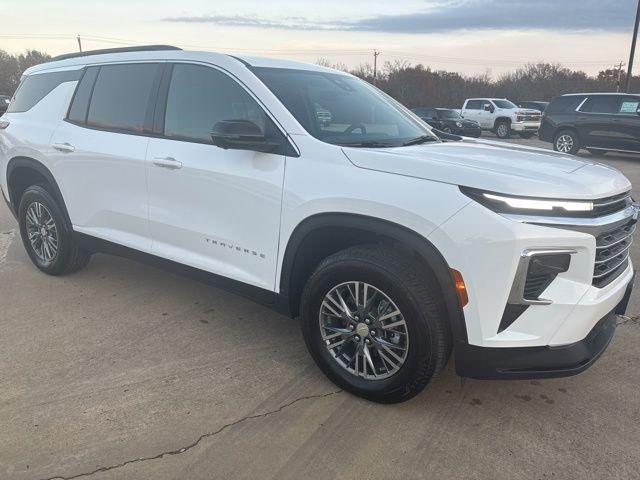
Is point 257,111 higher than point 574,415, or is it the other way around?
point 257,111

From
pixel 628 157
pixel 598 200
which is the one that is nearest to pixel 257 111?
pixel 598 200

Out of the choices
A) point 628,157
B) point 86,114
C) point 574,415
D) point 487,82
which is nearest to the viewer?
point 574,415

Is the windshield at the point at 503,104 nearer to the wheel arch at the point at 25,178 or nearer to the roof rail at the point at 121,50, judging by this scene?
the roof rail at the point at 121,50

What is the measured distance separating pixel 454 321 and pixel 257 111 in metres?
1.70

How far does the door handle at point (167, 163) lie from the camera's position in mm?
3594

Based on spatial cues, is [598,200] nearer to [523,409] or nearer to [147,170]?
[523,409]

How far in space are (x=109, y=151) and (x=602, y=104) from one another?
14248mm

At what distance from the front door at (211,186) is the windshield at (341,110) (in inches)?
9.1

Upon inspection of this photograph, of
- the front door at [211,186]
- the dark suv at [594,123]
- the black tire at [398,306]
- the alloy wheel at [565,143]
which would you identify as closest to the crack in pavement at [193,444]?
the black tire at [398,306]

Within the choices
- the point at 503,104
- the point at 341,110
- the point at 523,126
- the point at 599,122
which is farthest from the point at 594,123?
the point at 341,110

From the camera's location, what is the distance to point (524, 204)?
2.46 metres

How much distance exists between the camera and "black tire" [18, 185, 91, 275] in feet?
15.4

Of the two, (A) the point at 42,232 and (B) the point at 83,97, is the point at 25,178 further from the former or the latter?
(B) the point at 83,97

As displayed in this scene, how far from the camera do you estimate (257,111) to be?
3.32 metres
